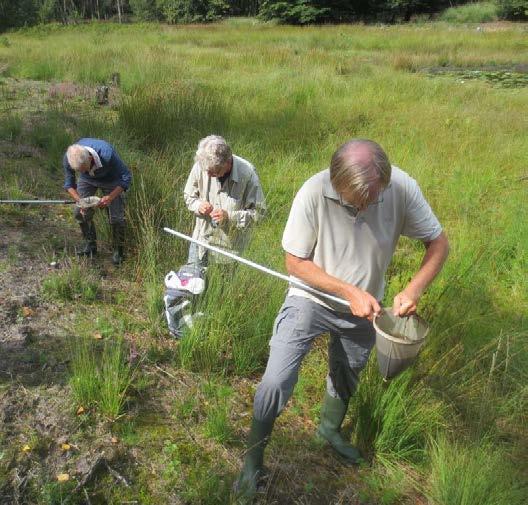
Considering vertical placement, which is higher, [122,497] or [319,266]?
[319,266]

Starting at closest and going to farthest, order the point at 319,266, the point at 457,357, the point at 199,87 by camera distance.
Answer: the point at 319,266
the point at 457,357
the point at 199,87

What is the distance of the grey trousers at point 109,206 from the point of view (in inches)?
169

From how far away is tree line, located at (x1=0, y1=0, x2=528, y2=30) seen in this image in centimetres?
3311

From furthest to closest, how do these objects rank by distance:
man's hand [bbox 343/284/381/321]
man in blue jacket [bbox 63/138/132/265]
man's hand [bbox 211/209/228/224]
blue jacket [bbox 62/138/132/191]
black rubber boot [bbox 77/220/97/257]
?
1. black rubber boot [bbox 77/220/97/257]
2. blue jacket [bbox 62/138/132/191]
3. man in blue jacket [bbox 63/138/132/265]
4. man's hand [bbox 211/209/228/224]
5. man's hand [bbox 343/284/381/321]

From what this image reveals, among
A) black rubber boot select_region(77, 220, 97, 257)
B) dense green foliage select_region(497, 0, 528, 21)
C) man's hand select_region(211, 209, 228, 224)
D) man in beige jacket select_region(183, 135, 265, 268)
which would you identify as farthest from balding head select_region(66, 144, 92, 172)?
dense green foliage select_region(497, 0, 528, 21)

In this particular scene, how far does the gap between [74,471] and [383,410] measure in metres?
1.62

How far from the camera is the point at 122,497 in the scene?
2.36 m

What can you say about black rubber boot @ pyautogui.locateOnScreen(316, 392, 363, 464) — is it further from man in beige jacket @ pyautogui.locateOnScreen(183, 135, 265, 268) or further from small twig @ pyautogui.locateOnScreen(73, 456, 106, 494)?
man in beige jacket @ pyautogui.locateOnScreen(183, 135, 265, 268)

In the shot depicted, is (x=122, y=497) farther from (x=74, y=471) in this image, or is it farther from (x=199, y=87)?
(x=199, y=87)

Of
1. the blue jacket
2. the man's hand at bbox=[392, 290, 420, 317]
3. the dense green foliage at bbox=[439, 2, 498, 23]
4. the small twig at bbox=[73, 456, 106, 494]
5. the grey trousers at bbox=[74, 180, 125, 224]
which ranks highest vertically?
the dense green foliage at bbox=[439, 2, 498, 23]

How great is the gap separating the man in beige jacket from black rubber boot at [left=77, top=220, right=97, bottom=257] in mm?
1356

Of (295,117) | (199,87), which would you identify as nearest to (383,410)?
(295,117)

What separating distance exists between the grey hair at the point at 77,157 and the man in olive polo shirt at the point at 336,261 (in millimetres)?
2392

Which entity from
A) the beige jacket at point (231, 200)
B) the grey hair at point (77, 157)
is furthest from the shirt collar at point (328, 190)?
the grey hair at point (77, 157)
